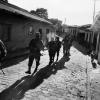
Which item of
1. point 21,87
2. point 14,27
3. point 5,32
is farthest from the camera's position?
point 14,27

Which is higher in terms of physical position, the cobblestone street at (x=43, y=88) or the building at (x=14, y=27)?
the building at (x=14, y=27)

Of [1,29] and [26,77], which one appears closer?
[26,77]

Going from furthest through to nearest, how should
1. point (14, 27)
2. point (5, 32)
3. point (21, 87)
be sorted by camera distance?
point (14, 27) → point (5, 32) → point (21, 87)

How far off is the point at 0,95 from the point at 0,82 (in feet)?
4.00

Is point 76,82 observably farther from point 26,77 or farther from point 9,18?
point 9,18

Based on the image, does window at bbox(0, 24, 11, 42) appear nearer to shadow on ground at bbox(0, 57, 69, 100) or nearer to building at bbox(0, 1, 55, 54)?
building at bbox(0, 1, 55, 54)

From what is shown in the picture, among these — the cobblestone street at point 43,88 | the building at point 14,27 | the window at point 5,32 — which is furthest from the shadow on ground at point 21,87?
the window at point 5,32

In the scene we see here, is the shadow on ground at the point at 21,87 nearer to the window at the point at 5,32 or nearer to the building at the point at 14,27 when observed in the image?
the building at the point at 14,27

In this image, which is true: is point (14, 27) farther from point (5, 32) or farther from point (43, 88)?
point (43, 88)

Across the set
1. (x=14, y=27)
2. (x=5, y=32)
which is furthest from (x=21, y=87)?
(x=14, y=27)

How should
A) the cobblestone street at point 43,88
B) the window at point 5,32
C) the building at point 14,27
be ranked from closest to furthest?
the cobblestone street at point 43,88, the building at point 14,27, the window at point 5,32

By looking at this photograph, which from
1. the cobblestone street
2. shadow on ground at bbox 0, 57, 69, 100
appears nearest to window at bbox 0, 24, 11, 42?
the cobblestone street

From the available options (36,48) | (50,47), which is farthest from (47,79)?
(50,47)

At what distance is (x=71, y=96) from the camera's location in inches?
205
